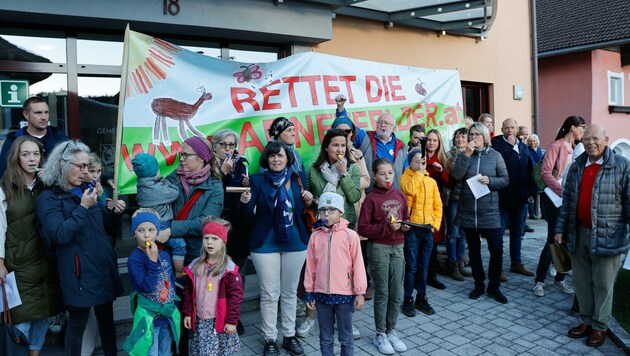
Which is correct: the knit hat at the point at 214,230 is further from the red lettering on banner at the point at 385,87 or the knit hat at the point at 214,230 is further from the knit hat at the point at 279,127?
the red lettering on banner at the point at 385,87

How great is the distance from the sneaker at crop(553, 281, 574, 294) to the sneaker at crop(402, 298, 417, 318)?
2063mm

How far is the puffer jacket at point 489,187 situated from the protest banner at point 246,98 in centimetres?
112

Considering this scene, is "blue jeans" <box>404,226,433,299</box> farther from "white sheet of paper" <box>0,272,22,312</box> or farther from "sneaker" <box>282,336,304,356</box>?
"white sheet of paper" <box>0,272,22,312</box>

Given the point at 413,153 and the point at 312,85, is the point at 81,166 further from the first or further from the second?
the point at 413,153

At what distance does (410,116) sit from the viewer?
6242 mm

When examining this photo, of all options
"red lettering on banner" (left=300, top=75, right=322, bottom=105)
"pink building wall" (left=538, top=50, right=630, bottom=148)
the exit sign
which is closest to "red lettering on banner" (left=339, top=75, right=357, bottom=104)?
"red lettering on banner" (left=300, top=75, right=322, bottom=105)

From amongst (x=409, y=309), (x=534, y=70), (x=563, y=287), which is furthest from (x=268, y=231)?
(x=534, y=70)

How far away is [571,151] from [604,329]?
2061mm

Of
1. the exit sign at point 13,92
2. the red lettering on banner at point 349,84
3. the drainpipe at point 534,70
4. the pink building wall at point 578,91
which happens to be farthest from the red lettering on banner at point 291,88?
the pink building wall at point 578,91

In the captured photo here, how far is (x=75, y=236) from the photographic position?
3361mm

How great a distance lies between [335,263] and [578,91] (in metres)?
15.1

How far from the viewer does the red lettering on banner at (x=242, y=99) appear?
4.89 meters

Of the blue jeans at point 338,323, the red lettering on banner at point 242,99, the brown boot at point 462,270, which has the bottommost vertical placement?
the brown boot at point 462,270

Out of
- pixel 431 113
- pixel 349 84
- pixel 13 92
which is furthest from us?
pixel 431 113
